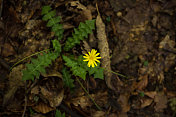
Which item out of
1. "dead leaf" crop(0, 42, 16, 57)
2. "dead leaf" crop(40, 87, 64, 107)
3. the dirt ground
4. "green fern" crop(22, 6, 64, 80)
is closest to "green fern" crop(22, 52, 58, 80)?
"green fern" crop(22, 6, 64, 80)

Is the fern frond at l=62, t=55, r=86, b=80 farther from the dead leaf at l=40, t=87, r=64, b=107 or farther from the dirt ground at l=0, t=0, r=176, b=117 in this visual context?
the dead leaf at l=40, t=87, r=64, b=107

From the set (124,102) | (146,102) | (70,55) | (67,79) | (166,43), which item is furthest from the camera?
(166,43)

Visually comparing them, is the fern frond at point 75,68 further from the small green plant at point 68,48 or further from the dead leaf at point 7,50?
Answer: the dead leaf at point 7,50

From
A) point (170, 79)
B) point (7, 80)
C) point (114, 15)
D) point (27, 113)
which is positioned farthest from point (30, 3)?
point (170, 79)

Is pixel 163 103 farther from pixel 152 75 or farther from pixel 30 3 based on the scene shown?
pixel 30 3

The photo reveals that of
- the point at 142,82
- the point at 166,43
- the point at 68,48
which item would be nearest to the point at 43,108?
the point at 68,48

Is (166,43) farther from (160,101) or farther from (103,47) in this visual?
(103,47)
